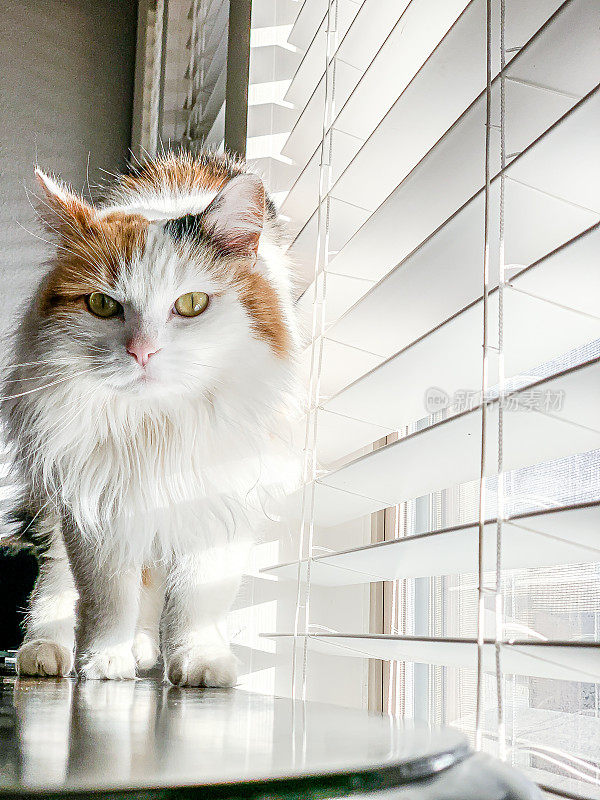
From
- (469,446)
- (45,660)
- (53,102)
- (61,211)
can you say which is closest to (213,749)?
(469,446)

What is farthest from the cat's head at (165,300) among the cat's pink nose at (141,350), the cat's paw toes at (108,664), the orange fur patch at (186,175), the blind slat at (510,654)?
the blind slat at (510,654)

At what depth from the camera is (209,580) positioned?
3.35 feet

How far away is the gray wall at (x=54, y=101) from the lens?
6.40 feet

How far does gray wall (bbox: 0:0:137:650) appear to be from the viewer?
76.8 inches

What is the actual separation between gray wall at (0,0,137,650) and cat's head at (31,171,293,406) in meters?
0.90

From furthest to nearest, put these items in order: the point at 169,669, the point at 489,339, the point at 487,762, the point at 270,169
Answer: the point at 270,169 < the point at 169,669 < the point at 489,339 < the point at 487,762

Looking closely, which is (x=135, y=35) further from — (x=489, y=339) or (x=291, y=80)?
(x=489, y=339)

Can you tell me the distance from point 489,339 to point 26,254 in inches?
66.5

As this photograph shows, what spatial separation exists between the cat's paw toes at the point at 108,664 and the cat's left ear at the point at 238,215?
558 millimetres

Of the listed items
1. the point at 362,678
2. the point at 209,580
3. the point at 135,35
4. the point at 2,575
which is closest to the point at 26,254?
the point at 135,35

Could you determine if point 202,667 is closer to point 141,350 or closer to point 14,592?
point 141,350

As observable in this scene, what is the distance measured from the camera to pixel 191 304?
1033 mm

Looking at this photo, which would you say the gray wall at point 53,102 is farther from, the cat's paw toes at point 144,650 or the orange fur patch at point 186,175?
the cat's paw toes at point 144,650

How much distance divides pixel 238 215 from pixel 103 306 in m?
0.22
